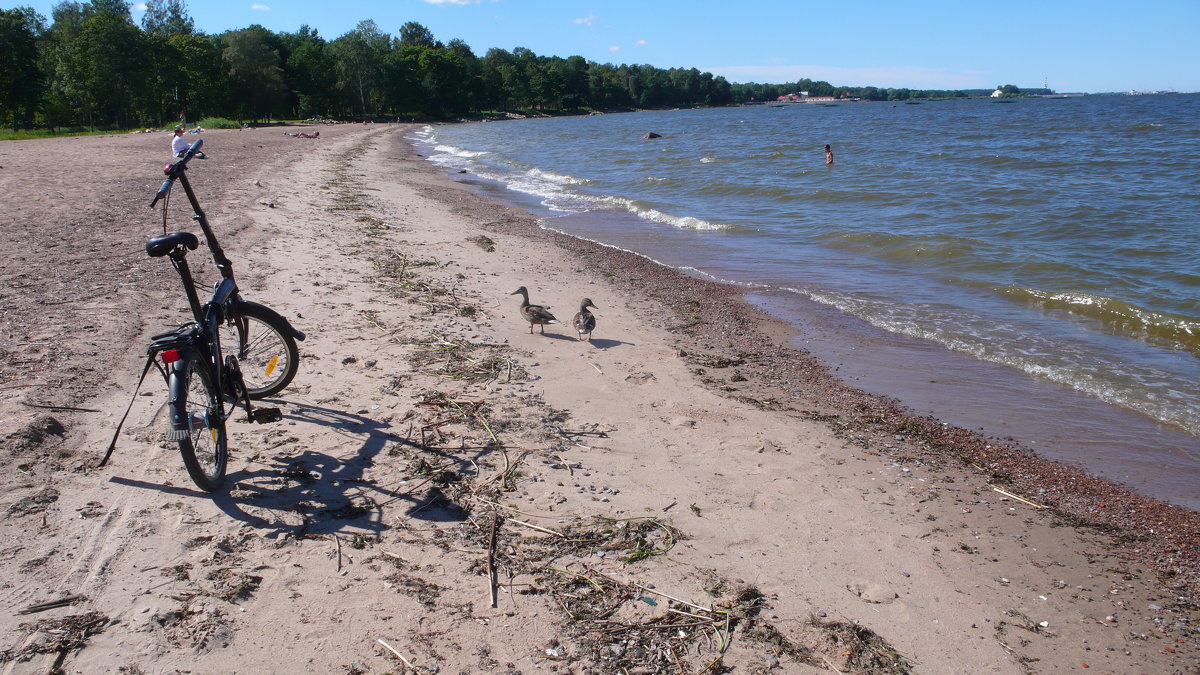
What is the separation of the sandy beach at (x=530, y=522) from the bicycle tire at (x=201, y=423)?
18 cm

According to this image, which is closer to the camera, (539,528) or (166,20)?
(539,528)

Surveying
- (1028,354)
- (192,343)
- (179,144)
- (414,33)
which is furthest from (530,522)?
(414,33)

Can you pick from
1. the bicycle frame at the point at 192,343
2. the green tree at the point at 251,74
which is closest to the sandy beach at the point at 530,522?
the bicycle frame at the point at 192,343

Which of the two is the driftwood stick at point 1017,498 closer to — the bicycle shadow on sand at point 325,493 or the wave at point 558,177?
the bicycle shadow on sand at point 325,493

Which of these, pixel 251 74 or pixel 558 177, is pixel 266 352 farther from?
pixel 251 74

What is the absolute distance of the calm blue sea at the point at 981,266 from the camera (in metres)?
6.67

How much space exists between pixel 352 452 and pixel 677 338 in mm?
4592

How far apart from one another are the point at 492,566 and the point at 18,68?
212 ft

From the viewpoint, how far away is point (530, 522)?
399 centimetres

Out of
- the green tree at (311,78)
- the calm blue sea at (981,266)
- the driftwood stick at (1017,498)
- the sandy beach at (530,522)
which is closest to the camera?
the sandy beach at (530,522)

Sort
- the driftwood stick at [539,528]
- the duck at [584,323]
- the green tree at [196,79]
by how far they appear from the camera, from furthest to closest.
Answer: the green tree at [196,79] → the duck at [584,323] → the driftwood stick at [539,528]

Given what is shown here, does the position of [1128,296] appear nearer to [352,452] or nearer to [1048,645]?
[1048,645]

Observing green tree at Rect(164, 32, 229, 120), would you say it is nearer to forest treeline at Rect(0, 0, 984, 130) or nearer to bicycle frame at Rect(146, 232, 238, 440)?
forest treeline at Rect(0, 0, 984, 130)

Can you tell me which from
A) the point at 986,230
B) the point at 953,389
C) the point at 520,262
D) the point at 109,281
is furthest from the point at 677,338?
the point at 986,230
